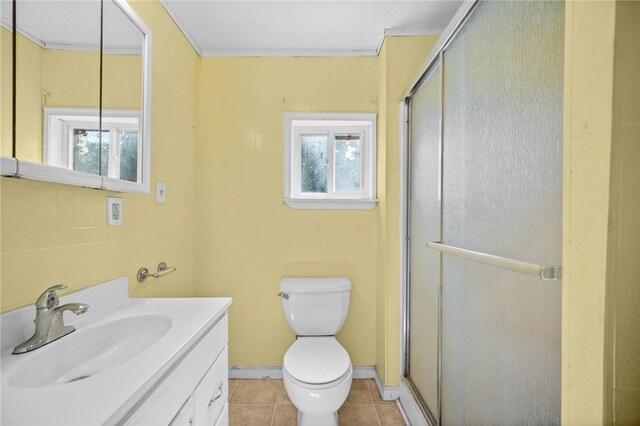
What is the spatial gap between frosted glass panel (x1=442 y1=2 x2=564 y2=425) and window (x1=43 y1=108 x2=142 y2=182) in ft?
4.29

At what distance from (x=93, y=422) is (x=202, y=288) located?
1.56 m

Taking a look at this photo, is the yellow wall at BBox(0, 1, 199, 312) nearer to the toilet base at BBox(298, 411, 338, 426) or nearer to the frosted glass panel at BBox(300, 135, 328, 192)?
the frosted glass panel at BBox(300, 135, 328, 192)

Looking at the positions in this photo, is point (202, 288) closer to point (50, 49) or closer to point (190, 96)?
point (190, 96)

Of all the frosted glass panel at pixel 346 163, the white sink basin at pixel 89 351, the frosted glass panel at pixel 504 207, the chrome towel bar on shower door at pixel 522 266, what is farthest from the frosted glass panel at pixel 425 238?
the white sink basin at pixel 89 351

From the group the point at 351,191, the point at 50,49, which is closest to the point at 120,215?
the point at 50,49

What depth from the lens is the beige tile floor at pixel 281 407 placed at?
1593mm

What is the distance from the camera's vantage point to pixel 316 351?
1562 mm

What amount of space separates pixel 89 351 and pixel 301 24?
188cm

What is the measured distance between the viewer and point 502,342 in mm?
848

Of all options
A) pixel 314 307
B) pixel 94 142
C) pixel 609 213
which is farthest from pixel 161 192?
pixel 609 213

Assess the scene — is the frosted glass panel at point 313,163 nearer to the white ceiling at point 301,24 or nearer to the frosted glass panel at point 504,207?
the white ceiling at point 301,24

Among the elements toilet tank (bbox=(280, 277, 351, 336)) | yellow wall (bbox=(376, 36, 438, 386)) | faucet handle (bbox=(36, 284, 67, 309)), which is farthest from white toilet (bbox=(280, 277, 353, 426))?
faucet handle (bbox=(36, 284, 67, 309))

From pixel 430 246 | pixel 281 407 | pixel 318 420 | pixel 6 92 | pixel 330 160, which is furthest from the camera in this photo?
pixel 330 160

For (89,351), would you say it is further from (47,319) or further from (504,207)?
(504,207)
